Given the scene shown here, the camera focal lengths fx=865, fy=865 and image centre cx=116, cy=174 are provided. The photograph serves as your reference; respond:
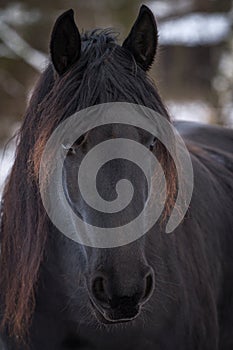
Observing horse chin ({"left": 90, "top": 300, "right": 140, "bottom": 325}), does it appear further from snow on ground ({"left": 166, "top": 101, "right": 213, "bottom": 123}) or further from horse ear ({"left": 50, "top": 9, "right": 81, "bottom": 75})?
snow on ground ({"left": 166, "top": 101, "right": 213, "bottom": 123})

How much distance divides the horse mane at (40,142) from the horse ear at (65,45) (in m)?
0.03

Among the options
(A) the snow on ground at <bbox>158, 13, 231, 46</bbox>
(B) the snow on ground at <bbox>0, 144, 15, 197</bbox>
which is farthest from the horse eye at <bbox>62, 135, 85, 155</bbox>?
(A) the snow on ground at <bbox>158, 13, 231, 46</bbox>

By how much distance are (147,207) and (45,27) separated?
8.03m

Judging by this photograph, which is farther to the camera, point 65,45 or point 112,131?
point 65,45

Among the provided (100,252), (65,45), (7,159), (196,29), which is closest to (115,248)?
(100,252)

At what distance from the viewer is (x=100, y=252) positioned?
2.81 metres

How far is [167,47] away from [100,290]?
9.45m

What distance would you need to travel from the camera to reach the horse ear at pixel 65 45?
10.2ft

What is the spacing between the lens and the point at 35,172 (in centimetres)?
317

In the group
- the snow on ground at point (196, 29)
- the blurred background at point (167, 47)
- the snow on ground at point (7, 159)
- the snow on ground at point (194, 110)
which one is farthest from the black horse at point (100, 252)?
the snow on ground at point (196, 29)

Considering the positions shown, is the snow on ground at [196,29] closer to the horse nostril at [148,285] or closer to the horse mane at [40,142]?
the horse mane at [40,142]

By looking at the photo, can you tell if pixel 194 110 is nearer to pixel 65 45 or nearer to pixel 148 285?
pixel 65 45

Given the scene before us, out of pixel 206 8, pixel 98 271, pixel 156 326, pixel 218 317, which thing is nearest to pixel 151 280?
pixel 98 271

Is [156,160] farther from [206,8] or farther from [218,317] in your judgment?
[206,8]
